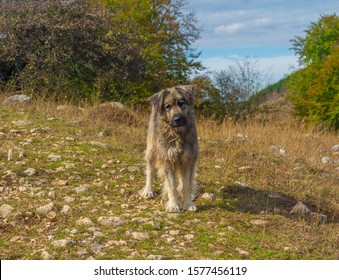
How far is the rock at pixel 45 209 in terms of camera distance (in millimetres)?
5668

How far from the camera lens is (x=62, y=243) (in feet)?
15.6

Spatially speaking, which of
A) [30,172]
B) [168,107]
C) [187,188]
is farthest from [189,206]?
[30,172]

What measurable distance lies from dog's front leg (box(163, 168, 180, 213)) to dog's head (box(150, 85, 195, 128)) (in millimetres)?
694

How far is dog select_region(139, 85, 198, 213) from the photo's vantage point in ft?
19.5

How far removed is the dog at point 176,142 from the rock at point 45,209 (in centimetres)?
155

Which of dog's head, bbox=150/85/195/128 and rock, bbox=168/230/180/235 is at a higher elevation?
dog's head, bbox=150/85/195/128

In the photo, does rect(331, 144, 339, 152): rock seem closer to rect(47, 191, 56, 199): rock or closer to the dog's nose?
the dog's nose

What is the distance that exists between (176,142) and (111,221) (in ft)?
4.68

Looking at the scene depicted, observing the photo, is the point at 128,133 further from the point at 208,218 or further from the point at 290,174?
the point at 208,218

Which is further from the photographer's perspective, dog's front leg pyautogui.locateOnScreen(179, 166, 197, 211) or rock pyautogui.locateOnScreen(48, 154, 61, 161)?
rock pyautogui.locateOnScreen(48, 154, 61, 161)

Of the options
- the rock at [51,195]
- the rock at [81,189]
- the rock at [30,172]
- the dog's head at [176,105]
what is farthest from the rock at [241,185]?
the rock at [30,172]

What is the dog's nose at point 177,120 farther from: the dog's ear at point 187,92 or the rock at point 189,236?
the rock at point 189,236

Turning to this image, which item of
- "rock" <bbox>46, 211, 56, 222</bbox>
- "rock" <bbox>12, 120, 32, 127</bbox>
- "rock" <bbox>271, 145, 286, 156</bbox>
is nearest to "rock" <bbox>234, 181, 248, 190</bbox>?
"rock" <bbox>46, 211, 56, 222</bbox>
